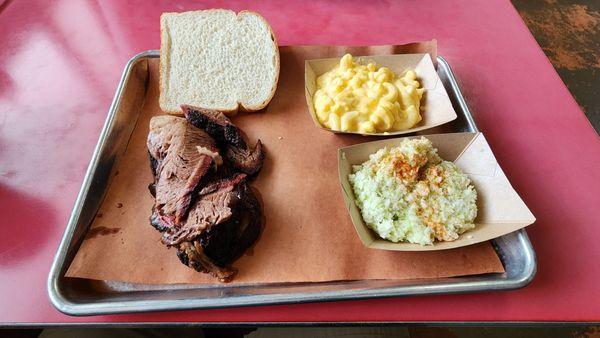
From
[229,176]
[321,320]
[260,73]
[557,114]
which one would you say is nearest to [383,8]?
[260,73]

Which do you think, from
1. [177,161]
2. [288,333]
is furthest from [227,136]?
[288,333]

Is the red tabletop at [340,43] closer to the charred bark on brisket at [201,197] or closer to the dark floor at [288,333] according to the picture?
the charred bark on brisket at [201,197]

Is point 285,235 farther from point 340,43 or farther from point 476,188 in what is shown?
point 340,43

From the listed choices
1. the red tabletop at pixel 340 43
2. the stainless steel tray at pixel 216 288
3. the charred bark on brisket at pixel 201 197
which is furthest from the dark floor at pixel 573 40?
the charred bark on brisket at pixel 201 197

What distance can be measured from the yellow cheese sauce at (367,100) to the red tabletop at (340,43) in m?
0.39

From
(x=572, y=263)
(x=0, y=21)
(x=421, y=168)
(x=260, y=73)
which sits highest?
(x=0, y=21)

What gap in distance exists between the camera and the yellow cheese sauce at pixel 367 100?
1.72 metres

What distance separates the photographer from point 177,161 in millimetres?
1472

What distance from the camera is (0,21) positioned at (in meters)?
2.42

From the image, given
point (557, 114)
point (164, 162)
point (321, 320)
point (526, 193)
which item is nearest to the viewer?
point (321, 320)

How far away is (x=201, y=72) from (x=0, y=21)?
1533mm

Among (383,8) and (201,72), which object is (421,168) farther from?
(383,8)

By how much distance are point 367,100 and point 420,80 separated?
0.36m

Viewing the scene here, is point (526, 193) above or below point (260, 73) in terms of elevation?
below
